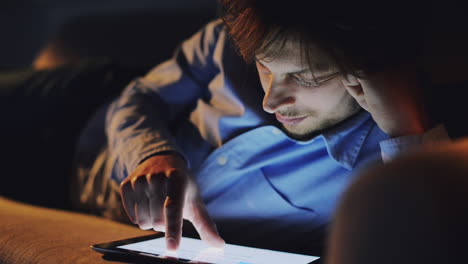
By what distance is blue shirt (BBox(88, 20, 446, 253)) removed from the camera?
0.59 m

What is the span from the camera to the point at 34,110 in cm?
104

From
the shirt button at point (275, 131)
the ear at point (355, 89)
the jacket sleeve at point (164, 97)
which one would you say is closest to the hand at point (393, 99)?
the ear at point (355, 89)

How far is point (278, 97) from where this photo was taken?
0.50m

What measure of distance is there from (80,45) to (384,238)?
1202mm

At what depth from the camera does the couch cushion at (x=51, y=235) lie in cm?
52

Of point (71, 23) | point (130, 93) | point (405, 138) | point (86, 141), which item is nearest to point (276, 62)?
point (405, 138)

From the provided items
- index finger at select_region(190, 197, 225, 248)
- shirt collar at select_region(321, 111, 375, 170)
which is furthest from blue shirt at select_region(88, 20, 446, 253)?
index finger at select_region(190, 197, 225, 248)

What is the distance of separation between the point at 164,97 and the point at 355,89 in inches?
17.2

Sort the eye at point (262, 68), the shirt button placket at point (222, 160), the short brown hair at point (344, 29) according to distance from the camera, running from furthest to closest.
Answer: the shirt button placket at point (222, 160) → the eye at point (262, 68) → the short brown hair at point (344, 29)

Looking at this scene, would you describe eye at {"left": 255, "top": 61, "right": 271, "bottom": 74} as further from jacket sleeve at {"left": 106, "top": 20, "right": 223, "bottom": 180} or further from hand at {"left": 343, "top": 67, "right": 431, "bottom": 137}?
jacket sleeve at {"left": 106, "top": 20, "right": 223, "bottom": 180}

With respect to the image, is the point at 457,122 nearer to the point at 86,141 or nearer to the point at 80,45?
the point at 86,141

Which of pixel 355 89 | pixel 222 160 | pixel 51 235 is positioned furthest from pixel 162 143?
pixel 355 89

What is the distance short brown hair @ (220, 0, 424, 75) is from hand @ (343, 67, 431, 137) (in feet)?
0.05

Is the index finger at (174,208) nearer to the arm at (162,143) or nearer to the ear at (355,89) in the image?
the arm at (162,143)
